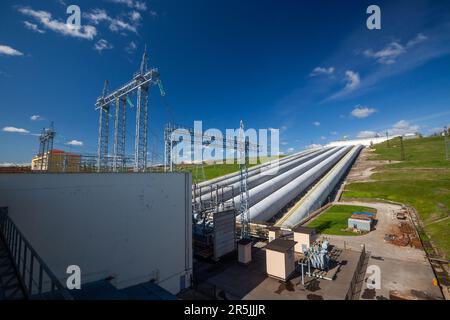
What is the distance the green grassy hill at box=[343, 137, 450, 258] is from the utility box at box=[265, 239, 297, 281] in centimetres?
1551

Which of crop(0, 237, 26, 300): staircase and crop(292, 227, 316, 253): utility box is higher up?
crop(0, 237, 26, 300): staircase

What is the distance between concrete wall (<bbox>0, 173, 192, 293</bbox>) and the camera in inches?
413

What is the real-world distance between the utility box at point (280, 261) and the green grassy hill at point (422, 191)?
1551 centimetres

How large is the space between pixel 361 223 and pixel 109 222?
2783 cm

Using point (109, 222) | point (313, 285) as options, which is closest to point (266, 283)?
point (313, 285)

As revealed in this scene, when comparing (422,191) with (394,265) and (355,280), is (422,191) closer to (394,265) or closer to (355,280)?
(394,265)

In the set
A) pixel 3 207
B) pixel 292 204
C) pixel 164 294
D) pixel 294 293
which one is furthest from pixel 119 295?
pixel 292 204

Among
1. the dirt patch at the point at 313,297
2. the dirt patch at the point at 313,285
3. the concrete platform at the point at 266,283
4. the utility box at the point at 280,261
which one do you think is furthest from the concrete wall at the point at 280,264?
the dirt patch at the point at 313,297

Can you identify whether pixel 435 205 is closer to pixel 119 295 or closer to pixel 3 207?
pixel 119 295

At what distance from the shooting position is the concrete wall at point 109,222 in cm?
1049

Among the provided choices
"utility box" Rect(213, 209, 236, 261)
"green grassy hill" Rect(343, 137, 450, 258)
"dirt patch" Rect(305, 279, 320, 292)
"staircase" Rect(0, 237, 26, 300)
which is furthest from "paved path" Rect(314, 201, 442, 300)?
"staircase" Rect(0, 237, 26, 300)

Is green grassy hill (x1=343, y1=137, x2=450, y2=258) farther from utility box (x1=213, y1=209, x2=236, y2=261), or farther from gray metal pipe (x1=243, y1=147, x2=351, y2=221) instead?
utility box (x1=213, y1=209, x2=236, y2=261)

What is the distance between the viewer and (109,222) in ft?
41.9

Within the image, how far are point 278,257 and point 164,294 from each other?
848 cm
